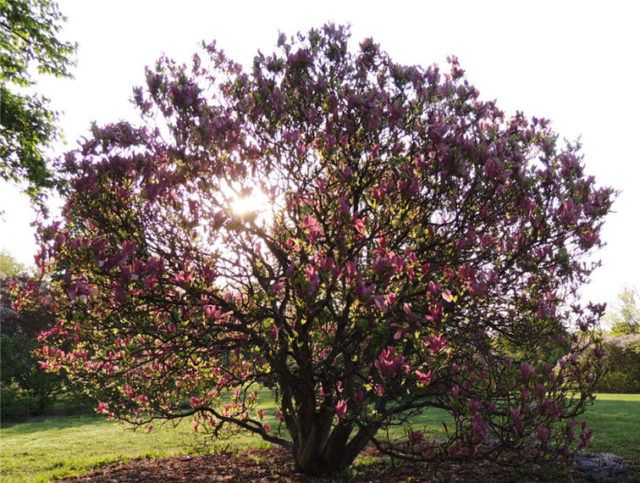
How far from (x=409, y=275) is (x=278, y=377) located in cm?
354

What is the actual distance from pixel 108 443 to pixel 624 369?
27589 millimetres

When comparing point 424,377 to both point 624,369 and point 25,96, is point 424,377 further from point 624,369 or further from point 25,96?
point 624,369

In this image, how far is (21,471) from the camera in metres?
9.35

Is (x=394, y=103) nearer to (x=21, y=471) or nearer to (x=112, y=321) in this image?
(x=112, y=321)

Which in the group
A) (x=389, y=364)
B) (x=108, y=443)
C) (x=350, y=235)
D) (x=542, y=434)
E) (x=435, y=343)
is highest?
(x=350, y=235)

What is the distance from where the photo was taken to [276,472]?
7.85 meters

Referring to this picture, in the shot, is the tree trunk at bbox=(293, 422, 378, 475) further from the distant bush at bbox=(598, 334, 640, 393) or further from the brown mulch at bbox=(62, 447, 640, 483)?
the distant bush at bbox=(598, 334, 640, 393)

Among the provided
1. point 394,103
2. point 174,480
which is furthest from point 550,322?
point 174,480

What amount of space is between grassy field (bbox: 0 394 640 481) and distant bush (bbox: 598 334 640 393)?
8937 millimetres

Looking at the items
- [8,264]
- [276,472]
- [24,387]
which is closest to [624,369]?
[276,472]

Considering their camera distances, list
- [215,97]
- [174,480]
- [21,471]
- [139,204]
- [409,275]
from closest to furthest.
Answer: [409,275] < [139,204] < [215,97] < [174,480] < [21,471]

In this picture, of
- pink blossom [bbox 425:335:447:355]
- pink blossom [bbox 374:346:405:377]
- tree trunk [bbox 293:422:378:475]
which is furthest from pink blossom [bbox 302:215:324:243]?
tree trunk [bbox 293:422:378:475]

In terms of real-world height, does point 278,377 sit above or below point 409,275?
below

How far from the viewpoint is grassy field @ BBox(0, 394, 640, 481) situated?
9469 mm
